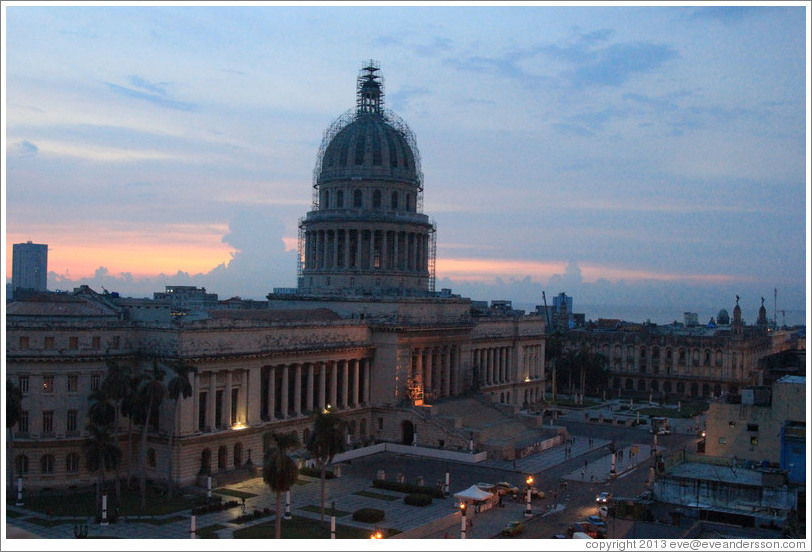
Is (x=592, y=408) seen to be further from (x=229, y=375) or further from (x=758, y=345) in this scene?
(x=229, y=375)

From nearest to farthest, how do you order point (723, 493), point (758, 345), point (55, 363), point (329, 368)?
point (723, 493) < point (55, 363) < point (329, 368) < point (758, 345)

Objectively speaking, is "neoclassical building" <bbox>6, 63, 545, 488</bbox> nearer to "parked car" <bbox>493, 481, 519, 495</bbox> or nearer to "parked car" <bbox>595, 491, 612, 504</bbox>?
"parked car" <bbox>493, 481, 519, 495</bbox>

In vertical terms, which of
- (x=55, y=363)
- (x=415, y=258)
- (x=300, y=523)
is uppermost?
(x=415, y=258)

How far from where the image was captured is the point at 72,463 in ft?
217

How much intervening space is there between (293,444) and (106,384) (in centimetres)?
1519

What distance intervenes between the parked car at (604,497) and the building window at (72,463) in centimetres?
4080

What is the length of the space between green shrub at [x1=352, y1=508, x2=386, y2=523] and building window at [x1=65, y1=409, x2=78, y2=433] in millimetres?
24512

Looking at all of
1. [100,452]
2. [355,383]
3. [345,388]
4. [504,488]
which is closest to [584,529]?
[504,488]

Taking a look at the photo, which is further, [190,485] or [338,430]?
[190,485]

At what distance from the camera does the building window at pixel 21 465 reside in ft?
211

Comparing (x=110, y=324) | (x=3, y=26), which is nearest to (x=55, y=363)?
(x=110, y=324)

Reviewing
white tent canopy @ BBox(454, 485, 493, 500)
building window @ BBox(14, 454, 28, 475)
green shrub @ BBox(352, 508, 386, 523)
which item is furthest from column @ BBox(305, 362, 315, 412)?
building window @ BBox(14, 454, 28, 475)

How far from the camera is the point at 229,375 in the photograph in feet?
240

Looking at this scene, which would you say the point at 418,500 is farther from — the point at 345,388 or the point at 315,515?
the point at 345,388
